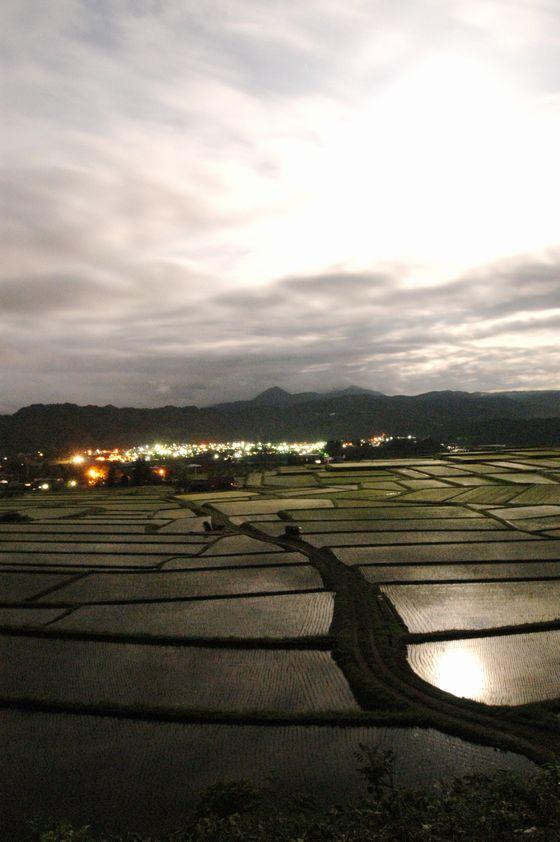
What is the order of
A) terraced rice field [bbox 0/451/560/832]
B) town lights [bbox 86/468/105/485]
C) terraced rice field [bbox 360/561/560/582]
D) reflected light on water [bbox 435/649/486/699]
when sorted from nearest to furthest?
terraced rice field [bbox 0/451/560/832] → reflected light on water [bbox 435/649/486/699] → terraced rice field [bbox 360/561/560/582] → town lights [bbox 86/468/105/485]

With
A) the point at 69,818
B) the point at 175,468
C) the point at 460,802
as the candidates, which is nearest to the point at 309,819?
the point at 460,802

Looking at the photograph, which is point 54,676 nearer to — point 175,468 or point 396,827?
point 396,827

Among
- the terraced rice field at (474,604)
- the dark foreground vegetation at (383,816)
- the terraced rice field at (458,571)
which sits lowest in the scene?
the terraced rice field at (458,571)

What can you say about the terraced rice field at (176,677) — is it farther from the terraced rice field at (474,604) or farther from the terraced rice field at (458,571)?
the terraced rice field at (458,571)

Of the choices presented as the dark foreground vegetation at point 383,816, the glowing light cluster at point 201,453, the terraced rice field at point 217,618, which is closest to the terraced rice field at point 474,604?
the terraced rice field at point 217,618

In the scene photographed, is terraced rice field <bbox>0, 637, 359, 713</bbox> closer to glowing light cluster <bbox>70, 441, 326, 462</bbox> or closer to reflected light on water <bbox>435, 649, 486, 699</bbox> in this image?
reflected light on water <bbox>435, 649, 486, 699</bbox>

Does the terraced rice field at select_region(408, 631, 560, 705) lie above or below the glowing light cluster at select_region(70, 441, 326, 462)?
above

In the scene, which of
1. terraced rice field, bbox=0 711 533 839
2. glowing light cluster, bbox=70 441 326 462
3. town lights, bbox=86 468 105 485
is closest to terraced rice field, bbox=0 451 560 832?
terraced rice field, bbox=0 711 533 839

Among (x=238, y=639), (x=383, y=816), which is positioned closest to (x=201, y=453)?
(x=238, y=639)
